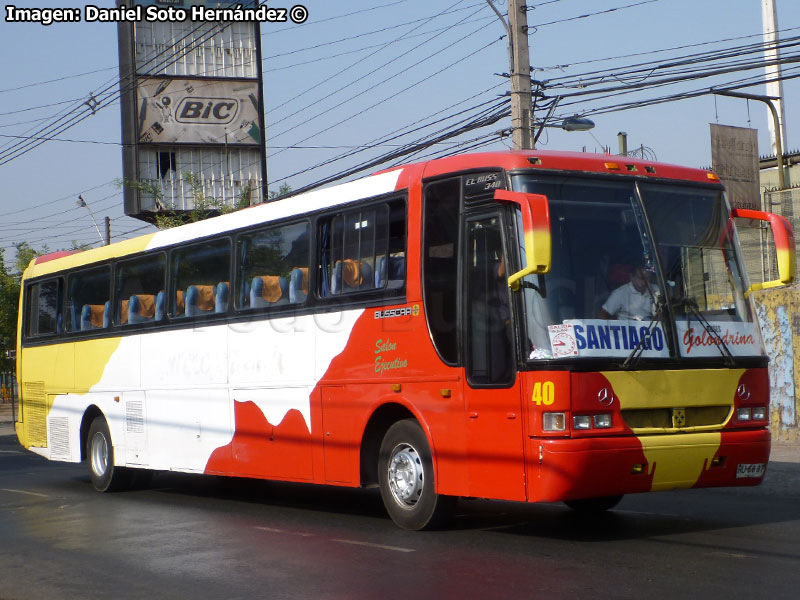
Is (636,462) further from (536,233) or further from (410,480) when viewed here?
(410,480)

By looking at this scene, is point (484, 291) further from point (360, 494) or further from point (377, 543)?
point (360, 494)

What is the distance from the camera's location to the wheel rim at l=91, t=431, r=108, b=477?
1578 cm

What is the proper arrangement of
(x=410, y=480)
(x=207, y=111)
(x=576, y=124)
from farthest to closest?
(x=207, y=111) < (x=576, y=124) < (x=410, y=480)

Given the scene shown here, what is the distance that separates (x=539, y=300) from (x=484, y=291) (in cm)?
64

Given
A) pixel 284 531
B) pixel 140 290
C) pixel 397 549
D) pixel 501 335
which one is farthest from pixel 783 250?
pixel 140 290

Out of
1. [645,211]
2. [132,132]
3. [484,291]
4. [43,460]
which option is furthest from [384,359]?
[132,132]

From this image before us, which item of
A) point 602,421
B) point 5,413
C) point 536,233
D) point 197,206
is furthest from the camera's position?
point 5,413

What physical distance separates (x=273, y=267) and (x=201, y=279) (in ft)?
5.68

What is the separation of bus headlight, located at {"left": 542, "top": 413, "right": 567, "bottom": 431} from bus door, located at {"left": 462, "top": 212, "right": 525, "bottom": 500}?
0.24 metres

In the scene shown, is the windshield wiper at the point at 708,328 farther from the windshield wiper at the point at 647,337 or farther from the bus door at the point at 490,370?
the bus door at the point at 490,370

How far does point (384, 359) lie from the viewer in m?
10.3

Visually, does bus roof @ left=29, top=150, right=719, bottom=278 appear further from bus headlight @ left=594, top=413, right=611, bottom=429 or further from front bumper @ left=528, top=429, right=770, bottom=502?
front bumper @ left=528, top=429, right=770, bottom=502

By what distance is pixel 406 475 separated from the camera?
1003cm

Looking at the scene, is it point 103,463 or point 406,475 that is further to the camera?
point 103,463
